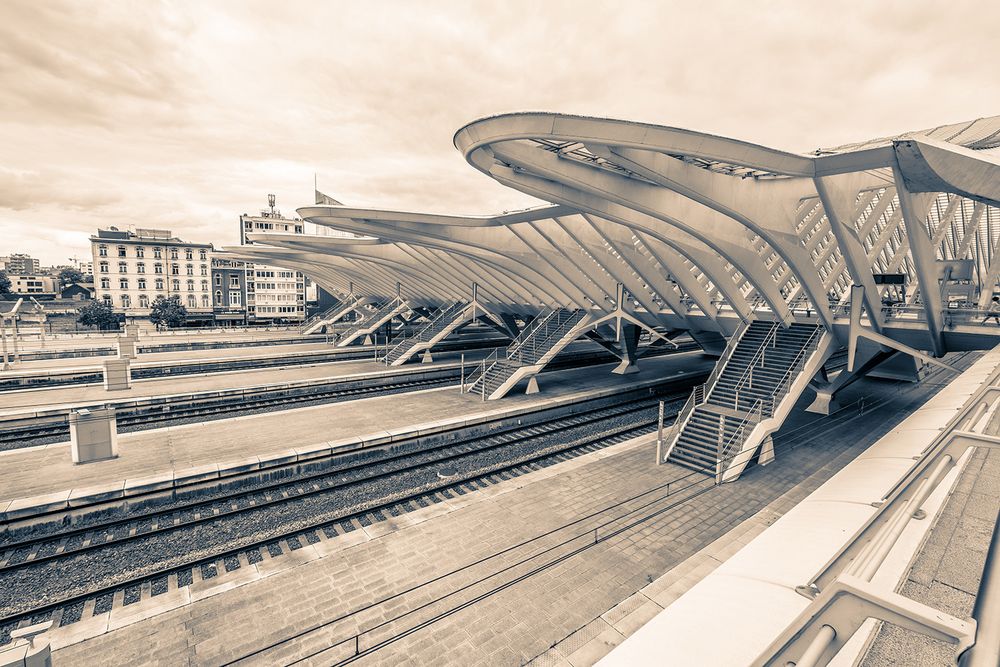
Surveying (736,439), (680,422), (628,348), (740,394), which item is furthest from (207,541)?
(628,348)

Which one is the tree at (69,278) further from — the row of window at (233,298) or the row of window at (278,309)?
the row of window at (278,309)

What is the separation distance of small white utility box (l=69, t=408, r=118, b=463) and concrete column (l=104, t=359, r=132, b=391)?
11.1 metres

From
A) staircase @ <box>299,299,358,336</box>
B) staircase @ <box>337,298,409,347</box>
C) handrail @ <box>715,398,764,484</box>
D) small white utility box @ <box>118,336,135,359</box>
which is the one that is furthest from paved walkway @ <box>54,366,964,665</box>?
staircase @ <box>299,299,358,336</box>

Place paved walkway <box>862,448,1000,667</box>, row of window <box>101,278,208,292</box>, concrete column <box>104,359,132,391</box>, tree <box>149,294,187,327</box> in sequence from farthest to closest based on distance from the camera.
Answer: row of window <box>101,278,208,292</box>, tree <box>149,294,187,327</box>, concrete column <box>104,359,132,391</box>, paved walkway <box>862,448,1000,667</box>

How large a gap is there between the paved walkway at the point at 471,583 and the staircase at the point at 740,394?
Answer: 166 cm

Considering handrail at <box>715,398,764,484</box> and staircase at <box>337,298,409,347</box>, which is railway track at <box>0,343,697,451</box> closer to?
staircase at <box>337,298,409,347</box>

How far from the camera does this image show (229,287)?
222 feet

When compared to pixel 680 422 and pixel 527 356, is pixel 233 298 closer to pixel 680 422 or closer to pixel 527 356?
pixel 527 356

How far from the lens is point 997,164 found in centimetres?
824

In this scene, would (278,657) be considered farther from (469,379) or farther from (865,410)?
(865,410)

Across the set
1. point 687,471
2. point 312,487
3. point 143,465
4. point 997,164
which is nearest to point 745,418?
point 687,471

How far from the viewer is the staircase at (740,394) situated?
48.5 feet

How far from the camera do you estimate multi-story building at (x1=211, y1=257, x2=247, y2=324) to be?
66.4 meters

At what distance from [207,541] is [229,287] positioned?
218 ft
